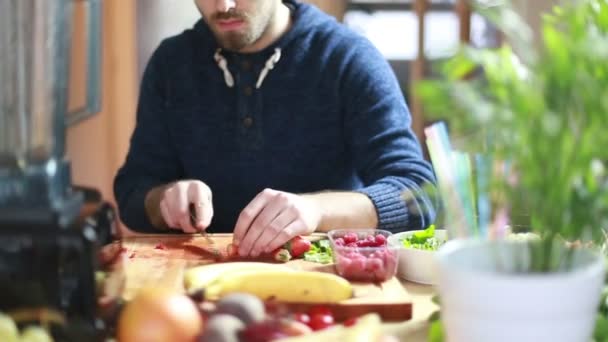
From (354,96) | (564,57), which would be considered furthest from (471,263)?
(354,96)

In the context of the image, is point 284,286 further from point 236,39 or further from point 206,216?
point 236,39

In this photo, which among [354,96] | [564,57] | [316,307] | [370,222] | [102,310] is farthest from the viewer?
[354,96]

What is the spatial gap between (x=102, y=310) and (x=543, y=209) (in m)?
0.41

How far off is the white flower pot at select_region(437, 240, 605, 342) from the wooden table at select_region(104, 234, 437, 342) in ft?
0.64

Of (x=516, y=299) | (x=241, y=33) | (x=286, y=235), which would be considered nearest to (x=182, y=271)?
(x=286, y=235)

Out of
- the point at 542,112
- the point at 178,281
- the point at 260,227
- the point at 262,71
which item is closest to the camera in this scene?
the point at 542,112

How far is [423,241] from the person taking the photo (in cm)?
111

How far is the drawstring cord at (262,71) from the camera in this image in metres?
1.62

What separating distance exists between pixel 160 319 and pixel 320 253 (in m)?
0.45

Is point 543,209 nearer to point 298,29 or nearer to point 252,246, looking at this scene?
point 252,246

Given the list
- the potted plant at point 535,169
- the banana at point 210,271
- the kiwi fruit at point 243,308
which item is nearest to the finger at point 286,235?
the banana at point 210,271

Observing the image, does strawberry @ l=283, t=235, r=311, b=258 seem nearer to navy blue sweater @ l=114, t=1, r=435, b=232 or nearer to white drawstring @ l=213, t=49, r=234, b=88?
navy blue sweater @ l=114, t=1, r=435, b=232

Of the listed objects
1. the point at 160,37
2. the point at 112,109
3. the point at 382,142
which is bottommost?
the point at 112,109

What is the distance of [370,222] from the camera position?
4.50 ft
